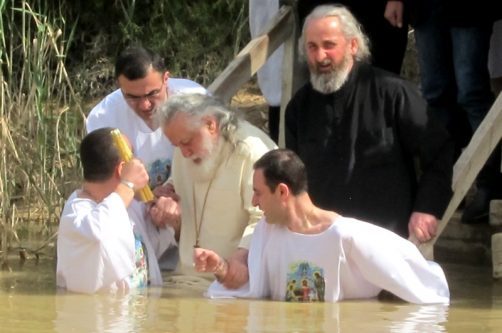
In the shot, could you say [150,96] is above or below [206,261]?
above

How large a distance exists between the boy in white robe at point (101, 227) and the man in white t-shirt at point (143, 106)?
46 cm

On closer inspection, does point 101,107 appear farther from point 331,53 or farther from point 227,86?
point 331,53

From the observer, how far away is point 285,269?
816 cm

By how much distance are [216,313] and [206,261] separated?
0.33 m

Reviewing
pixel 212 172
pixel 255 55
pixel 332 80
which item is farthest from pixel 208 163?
pixel 255 55

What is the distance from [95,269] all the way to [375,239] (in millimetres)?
1410

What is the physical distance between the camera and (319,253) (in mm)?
8031

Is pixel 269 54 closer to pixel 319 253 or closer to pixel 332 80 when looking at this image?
pixel 332 80

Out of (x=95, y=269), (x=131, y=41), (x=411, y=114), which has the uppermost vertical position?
(x=131, y=41)

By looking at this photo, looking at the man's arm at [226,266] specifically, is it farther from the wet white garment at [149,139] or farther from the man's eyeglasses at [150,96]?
the man's eyeglasses at [150,96]

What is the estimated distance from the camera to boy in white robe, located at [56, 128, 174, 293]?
332 inches

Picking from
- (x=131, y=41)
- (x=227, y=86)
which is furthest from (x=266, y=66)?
(x=131, y=41)

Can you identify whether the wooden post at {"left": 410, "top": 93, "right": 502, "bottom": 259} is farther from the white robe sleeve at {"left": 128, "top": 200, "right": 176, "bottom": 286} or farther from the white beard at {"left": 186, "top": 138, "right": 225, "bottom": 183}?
the white robe sleeve at {"left": 128, "top": 200, "right": 176, "bottom": 286}

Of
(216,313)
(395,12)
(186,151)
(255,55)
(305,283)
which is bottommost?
(216,313)
